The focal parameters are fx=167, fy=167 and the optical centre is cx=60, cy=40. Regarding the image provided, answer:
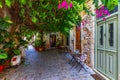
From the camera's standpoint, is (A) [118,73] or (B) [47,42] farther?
(B) [47,42]

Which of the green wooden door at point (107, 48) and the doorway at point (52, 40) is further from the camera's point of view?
the doorway at point (52, 40)

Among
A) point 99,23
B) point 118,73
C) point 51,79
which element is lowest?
point 51,79

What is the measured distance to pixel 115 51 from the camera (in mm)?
4348

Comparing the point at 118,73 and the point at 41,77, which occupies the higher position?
the point at 118,73

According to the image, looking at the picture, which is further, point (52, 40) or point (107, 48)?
point (52, 40)

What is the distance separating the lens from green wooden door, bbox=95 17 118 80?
4.42 metres

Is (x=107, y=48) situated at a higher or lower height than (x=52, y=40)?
lower

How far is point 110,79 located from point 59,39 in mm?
14986

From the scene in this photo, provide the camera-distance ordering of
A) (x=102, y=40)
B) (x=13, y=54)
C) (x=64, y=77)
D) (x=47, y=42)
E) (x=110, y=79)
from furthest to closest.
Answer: (x=47, y=42), (x=13, y=54), (x=64, y=77), (x=102, y=40), (x=110, y=79)

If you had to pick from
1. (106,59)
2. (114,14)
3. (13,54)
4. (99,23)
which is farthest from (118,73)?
(13,54)

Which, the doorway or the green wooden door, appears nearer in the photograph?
the green wooden door

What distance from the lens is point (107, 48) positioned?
5.00 metres

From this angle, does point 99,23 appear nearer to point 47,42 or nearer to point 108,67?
point 108,67

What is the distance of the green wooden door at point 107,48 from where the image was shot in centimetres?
442
